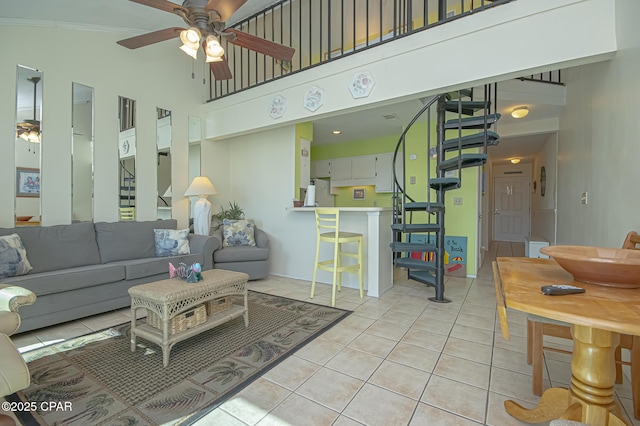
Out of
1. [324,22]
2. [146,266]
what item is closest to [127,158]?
[146,266]

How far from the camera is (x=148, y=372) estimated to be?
177cm

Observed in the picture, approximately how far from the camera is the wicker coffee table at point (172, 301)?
184cm

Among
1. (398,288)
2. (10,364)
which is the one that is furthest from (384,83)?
(10,364)

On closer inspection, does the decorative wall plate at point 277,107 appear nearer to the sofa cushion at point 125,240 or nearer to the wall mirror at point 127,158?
the wall mirror at point 127,158

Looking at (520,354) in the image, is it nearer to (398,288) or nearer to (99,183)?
(398,288)

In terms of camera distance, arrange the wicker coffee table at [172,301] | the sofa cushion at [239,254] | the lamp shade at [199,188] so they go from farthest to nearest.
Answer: the lamp shade at [199,188] → the sofa cushion at [239,254] → the wicker coffee table at [172,301]

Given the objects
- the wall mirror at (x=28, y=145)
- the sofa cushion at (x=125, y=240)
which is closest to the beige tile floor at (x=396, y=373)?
the sofa cushion at (x=125, y=240)

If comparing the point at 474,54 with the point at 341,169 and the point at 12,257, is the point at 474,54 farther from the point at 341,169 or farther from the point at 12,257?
the point at 12,257

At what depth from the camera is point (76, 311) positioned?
2.53m

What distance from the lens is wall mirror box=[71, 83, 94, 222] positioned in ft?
10.7

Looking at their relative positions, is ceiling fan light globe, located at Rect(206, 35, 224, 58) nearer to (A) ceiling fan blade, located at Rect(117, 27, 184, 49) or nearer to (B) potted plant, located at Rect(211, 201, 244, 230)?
(A) ceiling fan blade, located at Rect(117, 27, 184, 49)

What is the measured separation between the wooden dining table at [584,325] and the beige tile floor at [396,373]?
1.00 feet

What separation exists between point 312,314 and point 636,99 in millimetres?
2828

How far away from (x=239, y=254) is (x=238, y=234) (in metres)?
0.43
